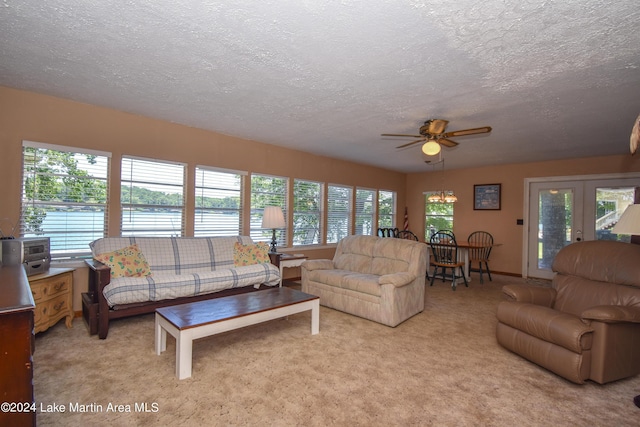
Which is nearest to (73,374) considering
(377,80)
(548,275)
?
(377,80)

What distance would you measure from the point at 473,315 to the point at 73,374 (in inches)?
161

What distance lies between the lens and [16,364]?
130 centimetres

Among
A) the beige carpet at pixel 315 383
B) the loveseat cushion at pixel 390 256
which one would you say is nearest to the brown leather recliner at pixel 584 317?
the beige carpet at pixel 315 383

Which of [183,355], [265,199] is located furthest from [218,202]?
[183,355]

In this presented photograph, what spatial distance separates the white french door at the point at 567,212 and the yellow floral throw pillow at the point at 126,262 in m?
6.81

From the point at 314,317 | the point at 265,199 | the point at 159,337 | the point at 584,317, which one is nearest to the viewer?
the point at 584,317

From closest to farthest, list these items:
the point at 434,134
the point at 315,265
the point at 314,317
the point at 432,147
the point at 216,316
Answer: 1. the point at 216,316
2. the point at 314,317
3. the point at 432,147
4. the point at 434,134
5. the point at 315,265

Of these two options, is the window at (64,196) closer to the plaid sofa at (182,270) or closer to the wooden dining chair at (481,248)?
the plaid sofa at (182,270)

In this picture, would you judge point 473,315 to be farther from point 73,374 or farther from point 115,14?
point 115,14

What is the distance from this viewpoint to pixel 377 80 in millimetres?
2738

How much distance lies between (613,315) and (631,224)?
0.65m

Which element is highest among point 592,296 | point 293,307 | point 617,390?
point 592,296

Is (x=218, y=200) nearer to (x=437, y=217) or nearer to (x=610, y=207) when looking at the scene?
(x=437, y=217)

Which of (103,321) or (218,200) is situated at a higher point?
(218,200)
